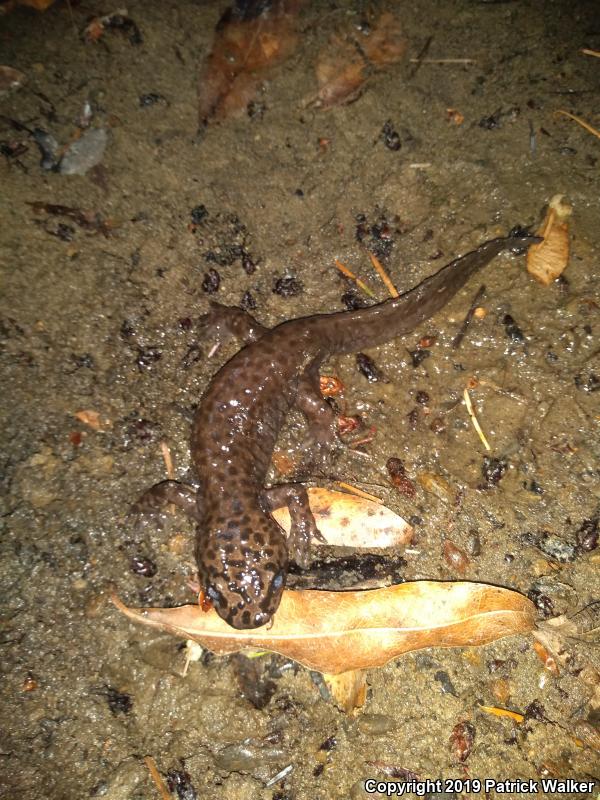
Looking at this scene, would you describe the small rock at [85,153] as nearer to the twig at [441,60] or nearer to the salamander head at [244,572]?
the twig at [441,60]

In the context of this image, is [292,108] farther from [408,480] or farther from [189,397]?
[408,480]

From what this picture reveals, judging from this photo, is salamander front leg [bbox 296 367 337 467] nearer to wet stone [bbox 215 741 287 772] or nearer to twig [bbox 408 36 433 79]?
wet stone [bbox 215 741 287 772]

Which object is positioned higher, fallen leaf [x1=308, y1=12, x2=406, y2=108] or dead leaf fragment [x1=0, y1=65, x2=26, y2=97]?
fallen leaf [x1=308, y1=12, x2=406, y2=108]

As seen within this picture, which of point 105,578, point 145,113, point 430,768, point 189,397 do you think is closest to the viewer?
point 430,768

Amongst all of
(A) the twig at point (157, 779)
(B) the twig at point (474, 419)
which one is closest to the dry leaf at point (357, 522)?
(B) the twig at point (474, 419)

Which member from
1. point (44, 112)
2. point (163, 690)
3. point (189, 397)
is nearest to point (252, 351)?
point (189, 397)

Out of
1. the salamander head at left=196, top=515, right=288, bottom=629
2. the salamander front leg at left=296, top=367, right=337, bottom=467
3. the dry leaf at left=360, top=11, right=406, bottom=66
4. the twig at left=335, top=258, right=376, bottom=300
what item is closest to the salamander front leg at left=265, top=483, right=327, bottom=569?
the salamander head at left=196, top=515, right=288, bottom=629
